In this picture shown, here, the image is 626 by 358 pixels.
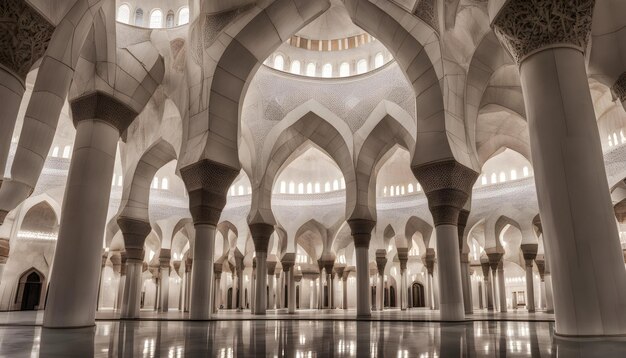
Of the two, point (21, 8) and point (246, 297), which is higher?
point (21, 8)

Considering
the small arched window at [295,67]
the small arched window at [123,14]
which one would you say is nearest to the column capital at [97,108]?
the small arched window at [123,14]

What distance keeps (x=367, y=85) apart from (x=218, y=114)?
7.74 m

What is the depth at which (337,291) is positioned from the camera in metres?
38.3

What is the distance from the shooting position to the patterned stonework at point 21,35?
4504mm

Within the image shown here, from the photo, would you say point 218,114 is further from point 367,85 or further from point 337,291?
point 337,291

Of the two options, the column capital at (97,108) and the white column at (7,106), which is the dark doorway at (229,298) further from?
the white column at (7,106)

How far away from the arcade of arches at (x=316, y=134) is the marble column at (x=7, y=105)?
0.02 metres

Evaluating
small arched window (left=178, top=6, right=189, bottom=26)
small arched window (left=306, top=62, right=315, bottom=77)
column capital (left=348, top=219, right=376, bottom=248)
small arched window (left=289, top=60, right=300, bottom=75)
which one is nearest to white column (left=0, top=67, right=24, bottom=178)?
small arched window (left=178, top=6, right=189, bottom=26)

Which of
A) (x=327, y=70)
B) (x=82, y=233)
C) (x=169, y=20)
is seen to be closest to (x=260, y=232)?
(x=327, y=70)

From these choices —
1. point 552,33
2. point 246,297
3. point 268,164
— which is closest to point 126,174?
point 268,164

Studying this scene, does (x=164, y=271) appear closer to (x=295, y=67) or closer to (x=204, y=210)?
(x=295, y=67)

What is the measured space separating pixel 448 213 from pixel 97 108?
Result: 835 cm

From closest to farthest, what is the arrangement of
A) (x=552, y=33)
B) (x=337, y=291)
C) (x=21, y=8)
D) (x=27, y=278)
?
(x=21, y=8), (x=552, y=33), (x=27, y=278), (x=337, y=291)

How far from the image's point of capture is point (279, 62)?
16.9 metres
